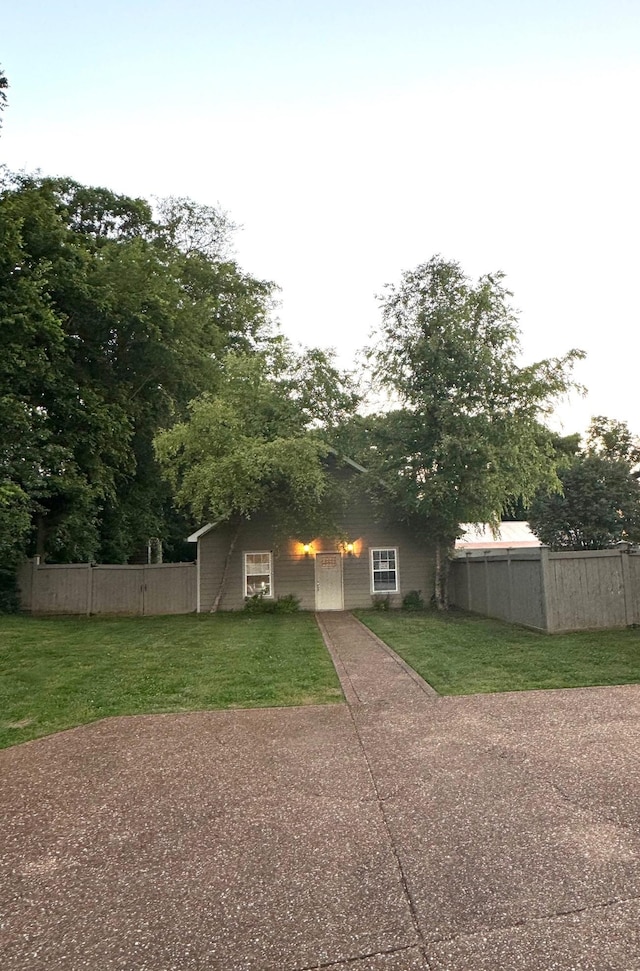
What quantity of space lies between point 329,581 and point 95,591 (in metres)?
7.22

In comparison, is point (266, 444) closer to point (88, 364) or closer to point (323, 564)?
point (323, 564)

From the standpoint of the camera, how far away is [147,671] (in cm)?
809

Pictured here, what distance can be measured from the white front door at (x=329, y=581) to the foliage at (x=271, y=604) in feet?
2.67

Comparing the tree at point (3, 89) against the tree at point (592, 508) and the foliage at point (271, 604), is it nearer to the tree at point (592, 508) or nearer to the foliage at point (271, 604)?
the foliage at point (271, 604)

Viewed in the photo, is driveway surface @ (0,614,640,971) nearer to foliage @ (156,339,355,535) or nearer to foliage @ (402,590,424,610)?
foliage @ (156,339,355,535)

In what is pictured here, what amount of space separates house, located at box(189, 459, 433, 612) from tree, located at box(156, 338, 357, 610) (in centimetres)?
39

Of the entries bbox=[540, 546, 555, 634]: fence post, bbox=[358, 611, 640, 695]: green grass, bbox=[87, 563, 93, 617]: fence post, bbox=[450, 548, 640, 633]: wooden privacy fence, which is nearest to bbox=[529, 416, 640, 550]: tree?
bbox=[358, 611, 640, 695]: green grass

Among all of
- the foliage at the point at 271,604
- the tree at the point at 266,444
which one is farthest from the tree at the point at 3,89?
the foliage at the point at 271,604

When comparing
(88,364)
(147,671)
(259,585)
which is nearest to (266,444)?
(259,585)

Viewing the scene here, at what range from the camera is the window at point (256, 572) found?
59.2ft

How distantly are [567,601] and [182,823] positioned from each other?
9066 mm

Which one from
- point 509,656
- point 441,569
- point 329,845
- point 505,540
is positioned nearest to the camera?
point 329,845

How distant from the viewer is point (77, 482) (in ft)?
54.8

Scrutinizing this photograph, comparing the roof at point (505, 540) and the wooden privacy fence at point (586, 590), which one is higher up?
the roof at point (505, 540)
